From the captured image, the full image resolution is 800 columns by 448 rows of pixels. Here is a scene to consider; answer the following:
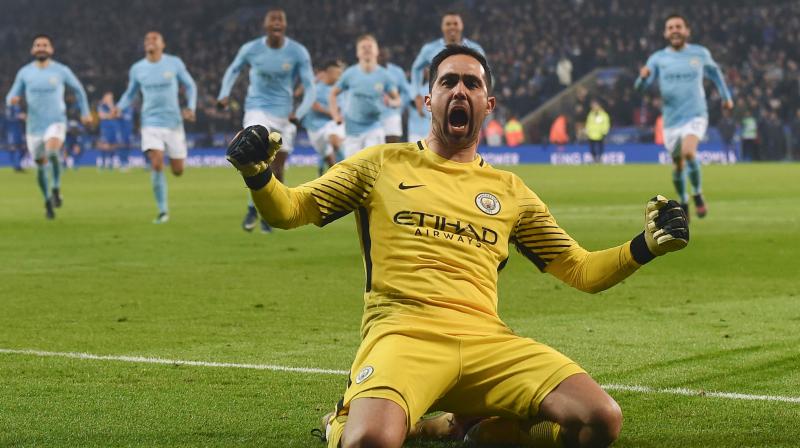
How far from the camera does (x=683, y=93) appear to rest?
1767 cm

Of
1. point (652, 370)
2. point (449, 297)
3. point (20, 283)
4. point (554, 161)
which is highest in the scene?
point (449, 297)

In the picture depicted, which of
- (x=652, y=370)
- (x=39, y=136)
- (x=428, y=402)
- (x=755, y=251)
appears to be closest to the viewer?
(x=428, y=402)

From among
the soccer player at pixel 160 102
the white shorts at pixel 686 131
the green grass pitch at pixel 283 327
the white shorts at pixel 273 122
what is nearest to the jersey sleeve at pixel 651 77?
the white shorts at pixel 686 131

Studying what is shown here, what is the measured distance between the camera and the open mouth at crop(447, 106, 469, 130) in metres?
4.75

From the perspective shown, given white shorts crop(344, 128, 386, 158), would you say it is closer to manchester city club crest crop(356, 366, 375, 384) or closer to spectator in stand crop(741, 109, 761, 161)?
manchester city club crest crop(356, 366, 375, 384)

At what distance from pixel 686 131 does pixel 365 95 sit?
5336 millimetres

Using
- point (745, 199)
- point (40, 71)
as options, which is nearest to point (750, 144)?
point (745, 199)

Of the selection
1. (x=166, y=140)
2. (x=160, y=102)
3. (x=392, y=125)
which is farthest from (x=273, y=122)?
(x=392, y=125)

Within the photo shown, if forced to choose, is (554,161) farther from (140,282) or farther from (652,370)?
(652,370)

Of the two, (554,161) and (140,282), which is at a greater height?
(140,282)

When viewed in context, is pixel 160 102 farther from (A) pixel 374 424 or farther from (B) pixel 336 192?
(A) pixel 374 424

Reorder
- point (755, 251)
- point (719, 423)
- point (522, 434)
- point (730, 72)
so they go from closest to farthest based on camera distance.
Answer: point (522, 434), point (719, 423), point (755, 251), point (730, 72)

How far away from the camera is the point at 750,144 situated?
40375 mm

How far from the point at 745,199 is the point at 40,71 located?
1092 cm
